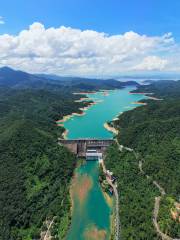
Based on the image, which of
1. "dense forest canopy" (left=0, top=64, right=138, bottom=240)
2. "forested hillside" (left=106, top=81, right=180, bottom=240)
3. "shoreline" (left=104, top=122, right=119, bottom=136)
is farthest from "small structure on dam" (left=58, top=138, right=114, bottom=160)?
"shoreline" (left=104, top=122, right=119, bottom=136)

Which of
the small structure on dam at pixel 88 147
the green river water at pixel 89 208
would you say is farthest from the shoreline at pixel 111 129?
the green river water at pixel 89 208

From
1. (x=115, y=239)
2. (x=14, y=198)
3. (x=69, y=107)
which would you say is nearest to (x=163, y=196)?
(x=115, y=239)

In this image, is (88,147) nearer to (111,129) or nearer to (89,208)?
(111,129)

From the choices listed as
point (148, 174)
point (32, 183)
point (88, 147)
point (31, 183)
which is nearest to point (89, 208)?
point (32, 183)

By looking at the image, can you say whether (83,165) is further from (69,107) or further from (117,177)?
(69,107)

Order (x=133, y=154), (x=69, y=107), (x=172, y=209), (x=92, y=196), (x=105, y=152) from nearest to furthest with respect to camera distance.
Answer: (x=172, y=209) → (x=92, y=196) → (x=133, y=154) → (x=105, y=152) → (x=69, y=107)
